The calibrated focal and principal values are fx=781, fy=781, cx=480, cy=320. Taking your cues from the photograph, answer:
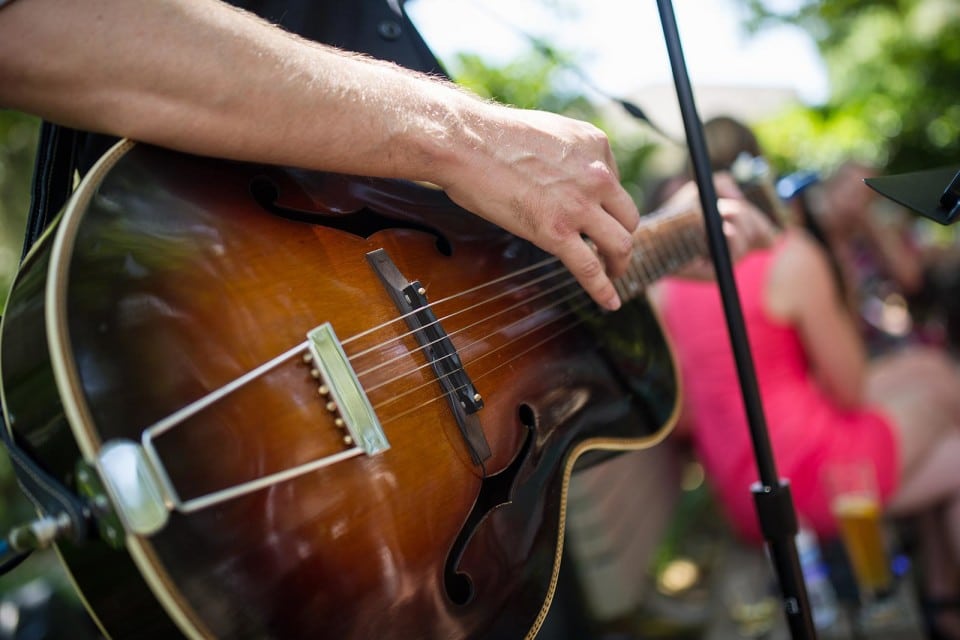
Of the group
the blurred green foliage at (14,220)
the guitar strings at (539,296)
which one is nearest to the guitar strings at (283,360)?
the guitar strings at (539,296)

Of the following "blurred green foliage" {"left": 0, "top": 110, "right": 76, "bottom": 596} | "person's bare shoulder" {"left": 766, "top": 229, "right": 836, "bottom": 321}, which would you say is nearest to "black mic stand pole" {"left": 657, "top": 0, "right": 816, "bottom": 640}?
"person's bare shoulder" {"left": 766, "top": 229, "right": 836, "bottom": 321}

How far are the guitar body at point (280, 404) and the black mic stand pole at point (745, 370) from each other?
307mm

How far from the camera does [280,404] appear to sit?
0.86 meters

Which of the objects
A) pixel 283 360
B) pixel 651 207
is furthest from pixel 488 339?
pixel 651 207

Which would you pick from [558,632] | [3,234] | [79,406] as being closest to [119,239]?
[79,406]

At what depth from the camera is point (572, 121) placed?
3.94 feet

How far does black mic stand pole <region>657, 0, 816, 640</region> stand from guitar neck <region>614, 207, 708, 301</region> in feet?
0.86

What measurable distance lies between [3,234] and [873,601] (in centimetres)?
511

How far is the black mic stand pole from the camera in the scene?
1.20 meters

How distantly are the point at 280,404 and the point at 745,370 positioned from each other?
0.76m

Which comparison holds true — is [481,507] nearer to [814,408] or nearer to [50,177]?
[50,177]

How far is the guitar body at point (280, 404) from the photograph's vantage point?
0.76 meters

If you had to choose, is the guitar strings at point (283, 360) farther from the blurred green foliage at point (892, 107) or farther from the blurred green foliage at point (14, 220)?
the blurred green foliage at point (892, 107)

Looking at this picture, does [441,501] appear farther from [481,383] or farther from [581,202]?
[581,202]
